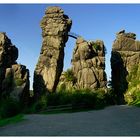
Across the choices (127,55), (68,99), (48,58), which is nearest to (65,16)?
(48,58)

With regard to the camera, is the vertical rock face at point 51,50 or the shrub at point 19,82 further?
the vertical rock face at point 51,50

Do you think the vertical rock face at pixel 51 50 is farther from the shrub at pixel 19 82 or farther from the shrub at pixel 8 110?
the shrub at pixel 8 110

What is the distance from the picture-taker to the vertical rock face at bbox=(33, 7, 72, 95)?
75.6 meters

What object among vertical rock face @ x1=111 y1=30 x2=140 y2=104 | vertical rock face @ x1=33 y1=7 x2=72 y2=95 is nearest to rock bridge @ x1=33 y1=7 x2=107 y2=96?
vertical rock face @ x1=33 y1=7 x2=72 y2=95

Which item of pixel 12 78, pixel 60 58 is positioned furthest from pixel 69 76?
pixel 12 78

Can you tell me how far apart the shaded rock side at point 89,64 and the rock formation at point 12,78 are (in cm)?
991

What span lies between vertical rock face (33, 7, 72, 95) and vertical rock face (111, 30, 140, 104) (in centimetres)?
1138

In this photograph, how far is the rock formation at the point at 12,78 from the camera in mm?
67725

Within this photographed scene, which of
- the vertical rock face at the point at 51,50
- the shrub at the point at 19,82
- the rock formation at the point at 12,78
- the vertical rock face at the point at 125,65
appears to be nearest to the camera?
the rock formation at the point at 12,78

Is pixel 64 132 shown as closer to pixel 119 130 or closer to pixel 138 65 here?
pixel 119 130

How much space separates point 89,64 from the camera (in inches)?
2832

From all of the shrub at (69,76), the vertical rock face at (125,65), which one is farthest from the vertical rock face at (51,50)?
the vertical rock face at (125,65)

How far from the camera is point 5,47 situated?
75.8 meters

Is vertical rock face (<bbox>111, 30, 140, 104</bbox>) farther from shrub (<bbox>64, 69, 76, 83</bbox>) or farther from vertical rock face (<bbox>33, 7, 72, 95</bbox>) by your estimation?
vertical rock face (<bbox>33, 7, 72, 95</bbox>)
